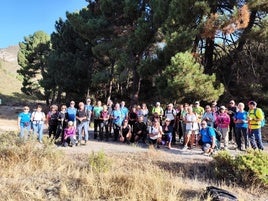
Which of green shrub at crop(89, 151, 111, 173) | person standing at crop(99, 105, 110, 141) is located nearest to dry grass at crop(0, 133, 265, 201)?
green shrub at crop(89, 151, 111, 173)

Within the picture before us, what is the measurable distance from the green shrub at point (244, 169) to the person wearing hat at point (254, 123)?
93.0 inches

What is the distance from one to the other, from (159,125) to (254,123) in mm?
3313

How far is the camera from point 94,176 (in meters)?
8.39

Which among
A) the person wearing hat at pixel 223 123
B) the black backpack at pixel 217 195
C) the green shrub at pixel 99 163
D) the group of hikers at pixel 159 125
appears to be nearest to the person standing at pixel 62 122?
the group of hikers at pixel 159 125

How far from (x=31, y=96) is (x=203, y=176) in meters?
44.4

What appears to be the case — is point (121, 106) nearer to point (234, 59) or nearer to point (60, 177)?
point (60, 177)

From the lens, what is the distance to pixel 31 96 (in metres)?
50.8

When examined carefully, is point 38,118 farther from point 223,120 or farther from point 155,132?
point 223,120

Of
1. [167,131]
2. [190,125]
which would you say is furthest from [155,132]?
[190,125]

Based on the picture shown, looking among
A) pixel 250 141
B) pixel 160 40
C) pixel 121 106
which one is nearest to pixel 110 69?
pixel 160 40

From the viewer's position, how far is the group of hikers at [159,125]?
11852 millimetres

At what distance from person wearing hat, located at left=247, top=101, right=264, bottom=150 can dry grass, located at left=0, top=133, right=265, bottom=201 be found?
2.49m

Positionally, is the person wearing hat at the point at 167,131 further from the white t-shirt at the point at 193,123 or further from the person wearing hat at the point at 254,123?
the person wearing hat at the point at 254,123

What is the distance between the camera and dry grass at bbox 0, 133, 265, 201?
748cm
